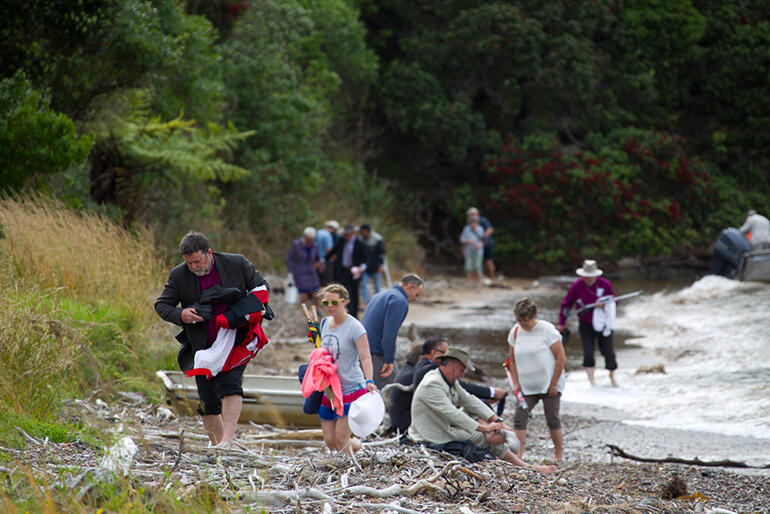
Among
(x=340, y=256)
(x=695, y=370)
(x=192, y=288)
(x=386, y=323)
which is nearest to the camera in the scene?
(x=192, y=288)

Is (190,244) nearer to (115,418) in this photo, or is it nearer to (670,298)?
(115,418)

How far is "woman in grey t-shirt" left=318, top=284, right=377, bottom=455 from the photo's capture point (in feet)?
22.5

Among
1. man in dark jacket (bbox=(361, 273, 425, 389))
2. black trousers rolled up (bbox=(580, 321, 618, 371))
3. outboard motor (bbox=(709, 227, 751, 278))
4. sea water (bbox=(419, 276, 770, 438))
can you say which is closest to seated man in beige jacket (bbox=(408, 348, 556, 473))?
man in dark jacket (bbox=(361, 273, 425, 389))

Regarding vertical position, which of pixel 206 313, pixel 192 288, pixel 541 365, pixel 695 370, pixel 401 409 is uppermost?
pixel 192 288

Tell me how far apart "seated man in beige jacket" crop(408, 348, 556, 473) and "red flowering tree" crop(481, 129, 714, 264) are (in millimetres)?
21293

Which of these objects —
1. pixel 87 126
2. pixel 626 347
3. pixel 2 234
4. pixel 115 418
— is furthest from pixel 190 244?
pixel 626 347

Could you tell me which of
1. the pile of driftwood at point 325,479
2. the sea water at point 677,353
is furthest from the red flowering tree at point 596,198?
the pile of driftwood at point 325,479

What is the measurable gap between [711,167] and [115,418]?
91.3 feet

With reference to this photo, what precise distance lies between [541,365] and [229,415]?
10.3 feet

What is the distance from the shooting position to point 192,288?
21.6ft

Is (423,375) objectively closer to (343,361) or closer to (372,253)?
(343,361)

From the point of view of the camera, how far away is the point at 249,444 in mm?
7504

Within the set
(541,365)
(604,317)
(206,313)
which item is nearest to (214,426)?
(206,313)

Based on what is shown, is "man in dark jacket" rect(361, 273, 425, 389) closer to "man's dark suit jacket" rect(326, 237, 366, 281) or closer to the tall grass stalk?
Result: the tall grass stalk
